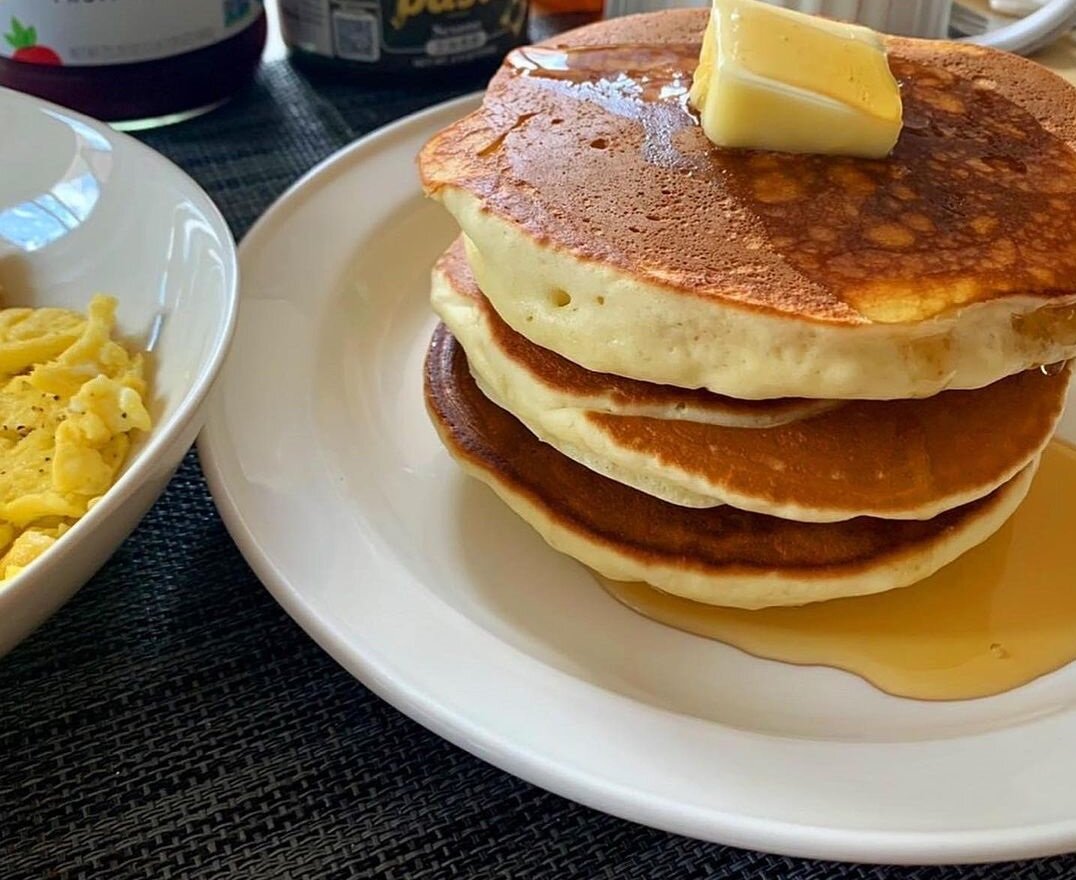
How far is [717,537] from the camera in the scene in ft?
3.17

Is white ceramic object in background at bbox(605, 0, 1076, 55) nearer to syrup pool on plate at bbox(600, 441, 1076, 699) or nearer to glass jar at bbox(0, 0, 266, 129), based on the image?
glass jar at bbox(0, 0, 266, 129)

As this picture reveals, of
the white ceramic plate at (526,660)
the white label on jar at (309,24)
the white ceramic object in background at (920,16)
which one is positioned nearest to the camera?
the white ceramic plate at (526,660)

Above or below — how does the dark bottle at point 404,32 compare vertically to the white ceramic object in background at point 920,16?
below

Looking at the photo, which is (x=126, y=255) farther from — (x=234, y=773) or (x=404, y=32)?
(x=404, y=32)

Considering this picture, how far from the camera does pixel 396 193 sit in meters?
1.41

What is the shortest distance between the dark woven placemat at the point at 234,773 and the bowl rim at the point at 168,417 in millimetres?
126

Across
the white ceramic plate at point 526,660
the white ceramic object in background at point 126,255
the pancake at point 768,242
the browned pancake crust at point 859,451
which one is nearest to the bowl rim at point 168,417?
the white ceramic object in background at point 126,255

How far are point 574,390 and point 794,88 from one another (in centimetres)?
32

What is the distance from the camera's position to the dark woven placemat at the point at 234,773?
799 mm

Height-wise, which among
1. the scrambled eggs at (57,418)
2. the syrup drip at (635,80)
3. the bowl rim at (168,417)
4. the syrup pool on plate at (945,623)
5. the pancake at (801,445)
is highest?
the syrup drip at (635,80)

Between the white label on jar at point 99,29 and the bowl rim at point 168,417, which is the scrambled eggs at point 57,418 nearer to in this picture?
the bowl rim at point 168,417

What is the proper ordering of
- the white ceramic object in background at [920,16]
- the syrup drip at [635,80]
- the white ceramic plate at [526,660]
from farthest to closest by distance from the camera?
the white ceramic object in background at [920,16] < the syrup drip at [635,80] < the white ceramic plate at [526,660]

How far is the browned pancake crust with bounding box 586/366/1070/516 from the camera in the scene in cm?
90

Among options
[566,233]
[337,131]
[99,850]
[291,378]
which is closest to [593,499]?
[566,233]
